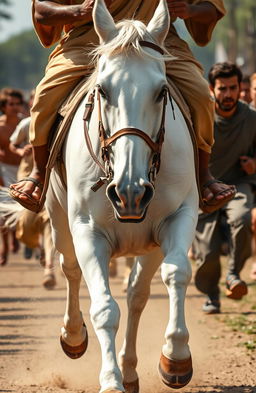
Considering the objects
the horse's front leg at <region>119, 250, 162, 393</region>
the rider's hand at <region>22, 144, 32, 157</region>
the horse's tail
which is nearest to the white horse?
the horse's front leg at <region>119, 250, 162, 393</region>

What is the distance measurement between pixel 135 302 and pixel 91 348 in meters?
1.70

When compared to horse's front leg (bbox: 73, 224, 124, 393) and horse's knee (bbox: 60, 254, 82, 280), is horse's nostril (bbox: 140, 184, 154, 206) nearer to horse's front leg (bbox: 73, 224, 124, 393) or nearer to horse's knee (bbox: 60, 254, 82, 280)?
horse's front leg (bbox: 73, 224, 124, 393)

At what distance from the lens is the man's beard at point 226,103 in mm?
10359

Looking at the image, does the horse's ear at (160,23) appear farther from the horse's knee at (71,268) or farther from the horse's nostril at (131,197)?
the horse's knee at (71,268)

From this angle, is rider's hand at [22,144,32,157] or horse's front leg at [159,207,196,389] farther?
rider's hand at [22,144,32,157]

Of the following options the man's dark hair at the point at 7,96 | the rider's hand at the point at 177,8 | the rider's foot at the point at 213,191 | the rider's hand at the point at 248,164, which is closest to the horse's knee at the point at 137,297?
the rider's foot at the point at 213,191

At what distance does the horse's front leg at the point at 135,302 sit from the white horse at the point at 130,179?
0.47 meters

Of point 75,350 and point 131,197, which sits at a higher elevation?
point 131,197

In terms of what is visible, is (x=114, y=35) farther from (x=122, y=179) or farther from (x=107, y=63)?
(x=122, y=179)

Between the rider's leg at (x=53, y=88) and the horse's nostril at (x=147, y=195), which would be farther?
the rider's leg at (x=53, y=88)

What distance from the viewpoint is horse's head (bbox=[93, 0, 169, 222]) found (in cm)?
556

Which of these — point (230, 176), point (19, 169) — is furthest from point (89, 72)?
point (19, 169)

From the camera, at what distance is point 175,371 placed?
20.2 feet

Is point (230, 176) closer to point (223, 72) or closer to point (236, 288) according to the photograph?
point (223, 72)
